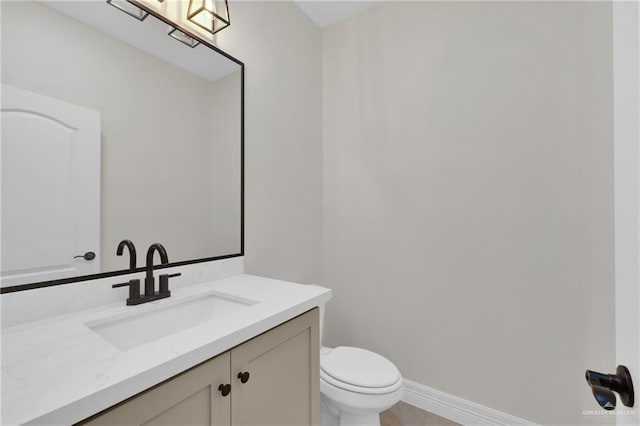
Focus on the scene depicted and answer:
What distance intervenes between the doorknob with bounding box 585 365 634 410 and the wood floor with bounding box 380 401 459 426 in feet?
4.83

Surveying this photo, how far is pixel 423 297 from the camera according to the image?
174cm

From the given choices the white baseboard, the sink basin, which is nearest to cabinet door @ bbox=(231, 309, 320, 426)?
the sink basin

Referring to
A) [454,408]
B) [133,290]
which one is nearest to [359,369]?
[454,408]

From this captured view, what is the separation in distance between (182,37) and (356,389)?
175 centimetres

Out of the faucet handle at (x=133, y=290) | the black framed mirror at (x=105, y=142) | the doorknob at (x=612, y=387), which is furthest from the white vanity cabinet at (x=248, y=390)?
the doorknob at (x=612, y=387)

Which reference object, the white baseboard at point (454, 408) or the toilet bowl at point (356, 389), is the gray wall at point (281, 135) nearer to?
the toilet bowl at point (356, 389)

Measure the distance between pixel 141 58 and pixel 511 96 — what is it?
1.75 m

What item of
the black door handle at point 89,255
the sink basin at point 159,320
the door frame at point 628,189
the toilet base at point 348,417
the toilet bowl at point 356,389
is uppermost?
the door frame at point 628,189

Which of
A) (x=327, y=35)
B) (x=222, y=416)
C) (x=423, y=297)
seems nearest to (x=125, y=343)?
(x=222, y=416)

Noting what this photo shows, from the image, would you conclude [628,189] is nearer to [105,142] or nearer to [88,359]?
[88,359]

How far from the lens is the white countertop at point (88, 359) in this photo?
1.56 ft

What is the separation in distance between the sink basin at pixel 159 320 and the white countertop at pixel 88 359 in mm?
28

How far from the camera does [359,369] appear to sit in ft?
4.63

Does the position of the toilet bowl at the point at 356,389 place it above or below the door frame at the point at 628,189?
below
